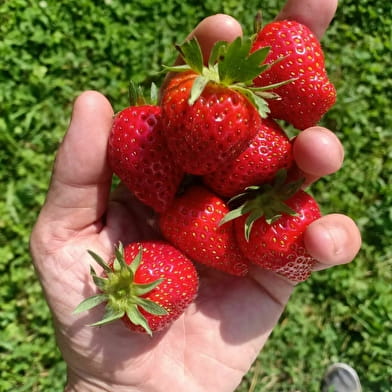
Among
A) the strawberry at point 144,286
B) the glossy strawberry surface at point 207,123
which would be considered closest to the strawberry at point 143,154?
the glossy strawberry surface at point 207,123

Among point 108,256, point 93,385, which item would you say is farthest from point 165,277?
point 93,385

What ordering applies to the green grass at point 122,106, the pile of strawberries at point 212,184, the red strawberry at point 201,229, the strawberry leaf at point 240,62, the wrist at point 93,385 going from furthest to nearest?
the green grass at point 122,106
the wrist at point 93,385
the red strawberry at point 201,229
the pile of strawberries at point 212,184
the strawberry leaf at point 240,62

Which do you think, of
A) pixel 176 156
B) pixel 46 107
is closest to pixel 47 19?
pixel 46 107

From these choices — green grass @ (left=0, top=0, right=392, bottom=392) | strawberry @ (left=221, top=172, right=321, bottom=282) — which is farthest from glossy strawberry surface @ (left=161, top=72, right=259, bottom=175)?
green grass @ (left=0, top=0, right=392, bottom=392)

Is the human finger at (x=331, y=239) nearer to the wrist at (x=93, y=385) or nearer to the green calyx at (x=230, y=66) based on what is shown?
the green calyx at (x=230, y=66)

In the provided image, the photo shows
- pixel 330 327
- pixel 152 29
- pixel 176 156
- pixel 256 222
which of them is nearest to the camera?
pixel 176 156

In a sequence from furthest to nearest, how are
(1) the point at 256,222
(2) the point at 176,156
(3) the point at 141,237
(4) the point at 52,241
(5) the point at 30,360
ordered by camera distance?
(5) the point at 30,360 → (3) the point at 141,237 → (4) the point at 52,241 → (1) the point at 256,222 → (2) the point at 176,156

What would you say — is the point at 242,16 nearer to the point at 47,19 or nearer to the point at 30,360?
the point at 47,19
